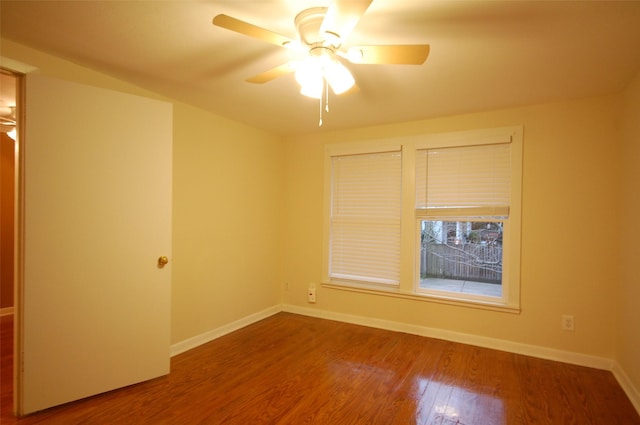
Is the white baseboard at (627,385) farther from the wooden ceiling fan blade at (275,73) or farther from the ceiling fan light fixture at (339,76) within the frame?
the wooden ceiling fan blade at (275,73)

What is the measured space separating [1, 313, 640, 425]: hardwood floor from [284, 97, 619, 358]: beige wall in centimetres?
26

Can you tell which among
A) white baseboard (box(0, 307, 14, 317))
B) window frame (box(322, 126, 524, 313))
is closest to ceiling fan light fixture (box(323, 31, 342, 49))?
window frame (box(322, 126, 524, 313))

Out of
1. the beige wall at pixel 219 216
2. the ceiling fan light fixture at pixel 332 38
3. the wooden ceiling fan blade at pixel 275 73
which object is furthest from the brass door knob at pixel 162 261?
the ceiling fan light fixture at pixel 332 38

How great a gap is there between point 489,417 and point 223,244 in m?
2.67

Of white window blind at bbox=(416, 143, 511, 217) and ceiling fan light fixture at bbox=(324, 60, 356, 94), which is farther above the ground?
ceiling fan light fixture at bbox=(324, 60, 356, 94)

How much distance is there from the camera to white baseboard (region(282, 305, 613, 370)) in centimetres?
275

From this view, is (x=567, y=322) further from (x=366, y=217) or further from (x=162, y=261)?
(x=162, y=261)

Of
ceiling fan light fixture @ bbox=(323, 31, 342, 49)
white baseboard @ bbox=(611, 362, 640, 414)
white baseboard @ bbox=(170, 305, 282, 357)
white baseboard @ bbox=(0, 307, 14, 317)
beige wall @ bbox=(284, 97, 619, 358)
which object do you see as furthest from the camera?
white baseboard @ bbox=(0, 307, 14, 317)

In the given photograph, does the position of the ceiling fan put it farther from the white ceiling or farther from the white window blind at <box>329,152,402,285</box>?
the white window blind at <box>329,152,402,285</box>

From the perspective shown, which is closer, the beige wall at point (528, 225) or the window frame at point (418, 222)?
the beige wall at point (528, 225)

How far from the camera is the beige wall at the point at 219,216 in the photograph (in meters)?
2.96

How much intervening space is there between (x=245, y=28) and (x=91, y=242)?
5.66ft

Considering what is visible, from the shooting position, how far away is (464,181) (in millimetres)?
3250

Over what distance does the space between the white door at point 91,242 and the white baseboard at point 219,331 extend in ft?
1.49
